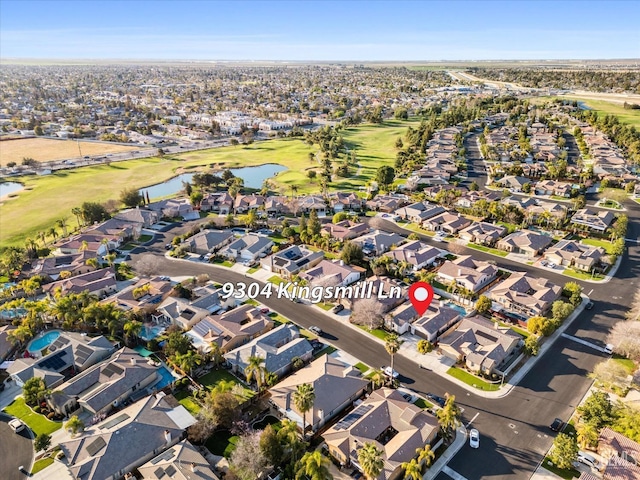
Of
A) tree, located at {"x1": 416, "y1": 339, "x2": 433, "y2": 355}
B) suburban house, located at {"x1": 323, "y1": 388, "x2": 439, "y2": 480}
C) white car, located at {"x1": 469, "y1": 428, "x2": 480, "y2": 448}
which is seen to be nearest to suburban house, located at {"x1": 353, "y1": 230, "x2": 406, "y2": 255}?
tree, located at {"x1": 416, "y1": 339, "x2": 433, "y2": 355}

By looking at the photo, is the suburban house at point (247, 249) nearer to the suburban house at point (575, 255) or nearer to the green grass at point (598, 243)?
the suburban house at point (575, 255)

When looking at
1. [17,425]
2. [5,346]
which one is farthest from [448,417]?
[5,346]

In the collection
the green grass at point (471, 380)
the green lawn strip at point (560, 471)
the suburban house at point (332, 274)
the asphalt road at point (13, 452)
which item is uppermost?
the suburban house at point (332, 274)

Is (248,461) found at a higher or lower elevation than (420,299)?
lower

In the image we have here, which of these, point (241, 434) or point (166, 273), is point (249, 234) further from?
point (241, 434)

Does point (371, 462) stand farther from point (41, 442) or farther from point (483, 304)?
point (483, 304)

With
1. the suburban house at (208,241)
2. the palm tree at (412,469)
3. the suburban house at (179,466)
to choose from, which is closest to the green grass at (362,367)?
the palm tree at (412,469)
